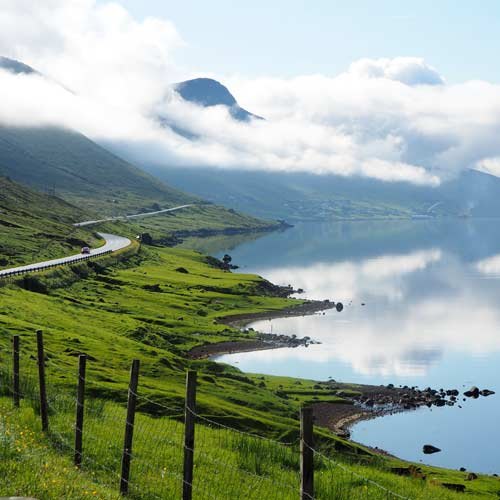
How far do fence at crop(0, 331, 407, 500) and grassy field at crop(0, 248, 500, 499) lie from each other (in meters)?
0.12

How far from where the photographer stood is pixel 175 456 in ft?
110

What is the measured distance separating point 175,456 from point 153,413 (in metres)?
23.7

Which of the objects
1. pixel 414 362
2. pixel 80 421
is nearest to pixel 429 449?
pixel 414 362

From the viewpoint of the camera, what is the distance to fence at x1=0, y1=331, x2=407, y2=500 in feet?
75.3

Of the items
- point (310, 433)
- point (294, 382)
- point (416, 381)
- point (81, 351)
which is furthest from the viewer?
point (416, 381)

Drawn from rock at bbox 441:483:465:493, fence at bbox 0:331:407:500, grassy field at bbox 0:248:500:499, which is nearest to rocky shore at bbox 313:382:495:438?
grassy field at bbox 0:248:500:499

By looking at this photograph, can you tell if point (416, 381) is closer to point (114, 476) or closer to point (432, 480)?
point (432, 480)

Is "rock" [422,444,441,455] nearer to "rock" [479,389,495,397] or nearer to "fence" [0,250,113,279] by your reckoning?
"rock" [479,389,495,397]

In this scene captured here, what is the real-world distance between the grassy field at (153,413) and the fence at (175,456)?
0.12 m

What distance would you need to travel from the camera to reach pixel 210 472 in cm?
3169

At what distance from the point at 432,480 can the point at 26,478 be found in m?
41.8

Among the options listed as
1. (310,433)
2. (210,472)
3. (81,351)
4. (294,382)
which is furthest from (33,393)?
(294,382)

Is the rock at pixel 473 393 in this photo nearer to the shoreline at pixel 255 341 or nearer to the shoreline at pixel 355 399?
the shoreline at pixel 355 399

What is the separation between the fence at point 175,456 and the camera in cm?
2295
